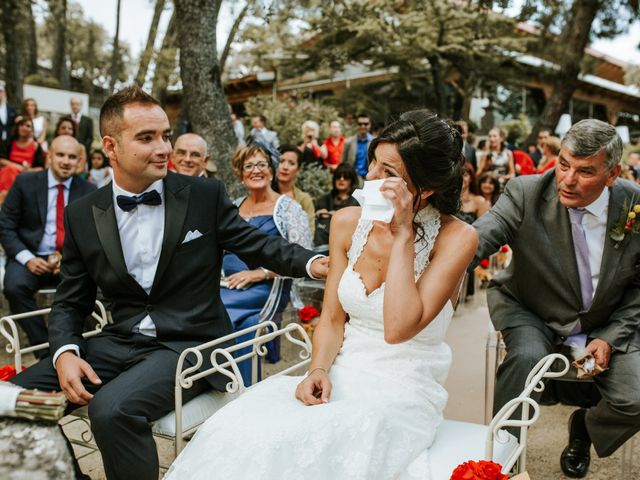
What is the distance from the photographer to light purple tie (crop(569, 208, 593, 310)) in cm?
346

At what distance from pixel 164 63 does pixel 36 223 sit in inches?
471

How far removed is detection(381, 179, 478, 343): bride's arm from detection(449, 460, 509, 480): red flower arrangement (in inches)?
24.4

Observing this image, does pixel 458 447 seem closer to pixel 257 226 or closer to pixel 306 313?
pixel 257 226

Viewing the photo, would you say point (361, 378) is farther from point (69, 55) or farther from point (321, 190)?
point (69, 55)

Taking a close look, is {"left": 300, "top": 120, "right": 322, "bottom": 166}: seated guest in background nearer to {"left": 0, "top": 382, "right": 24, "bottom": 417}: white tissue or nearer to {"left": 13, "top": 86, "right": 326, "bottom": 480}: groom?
{"left": 13, "top": 86, "right": 326, "bottom": 480}: groom

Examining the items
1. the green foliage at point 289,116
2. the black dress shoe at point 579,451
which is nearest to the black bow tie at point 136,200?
the black dress shoe at point 579,451

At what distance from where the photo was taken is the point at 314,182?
28.1 ft

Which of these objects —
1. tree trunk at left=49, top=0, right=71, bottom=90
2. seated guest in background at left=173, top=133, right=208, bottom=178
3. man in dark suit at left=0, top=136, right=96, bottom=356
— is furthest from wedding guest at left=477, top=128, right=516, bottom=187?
tree trunk at left=49, top=0, right=71, bottom=90

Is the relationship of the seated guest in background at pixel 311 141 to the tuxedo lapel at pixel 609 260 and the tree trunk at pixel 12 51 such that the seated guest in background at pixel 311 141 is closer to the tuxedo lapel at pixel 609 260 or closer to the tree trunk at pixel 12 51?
the tuxedo lapel at pixel 609 260

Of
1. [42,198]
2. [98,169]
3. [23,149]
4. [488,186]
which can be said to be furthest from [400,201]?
[98,169]

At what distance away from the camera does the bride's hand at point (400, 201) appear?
8.09 feet

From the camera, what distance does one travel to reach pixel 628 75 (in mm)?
33219

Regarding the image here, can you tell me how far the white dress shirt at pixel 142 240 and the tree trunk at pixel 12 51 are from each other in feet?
45.6

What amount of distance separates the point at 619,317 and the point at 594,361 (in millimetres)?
313
